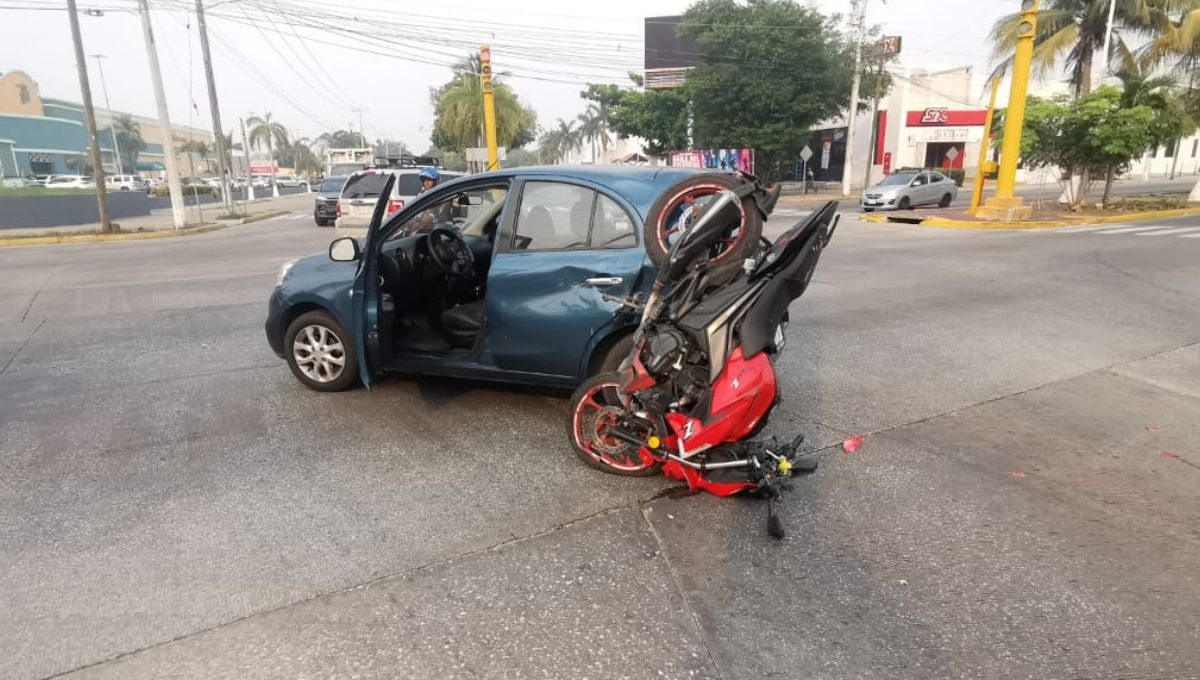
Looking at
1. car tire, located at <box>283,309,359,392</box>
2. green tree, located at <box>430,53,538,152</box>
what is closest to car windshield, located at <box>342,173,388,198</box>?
car tire, located at <box>283,309,359,392</box>

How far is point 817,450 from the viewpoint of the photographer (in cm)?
425

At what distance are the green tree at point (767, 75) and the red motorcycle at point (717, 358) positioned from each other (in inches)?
1399

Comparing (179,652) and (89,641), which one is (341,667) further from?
(89,641)

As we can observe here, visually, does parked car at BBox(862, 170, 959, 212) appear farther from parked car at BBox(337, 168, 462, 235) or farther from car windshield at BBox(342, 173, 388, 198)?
car windshield at BBox(342, 173, 388, 198)

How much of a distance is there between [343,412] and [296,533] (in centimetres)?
166

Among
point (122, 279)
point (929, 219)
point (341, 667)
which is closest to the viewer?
point (341, 667)

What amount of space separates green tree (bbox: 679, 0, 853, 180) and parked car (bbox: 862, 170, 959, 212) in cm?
1263

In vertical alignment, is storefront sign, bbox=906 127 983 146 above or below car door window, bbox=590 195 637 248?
above

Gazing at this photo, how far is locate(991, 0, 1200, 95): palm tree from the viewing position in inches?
977

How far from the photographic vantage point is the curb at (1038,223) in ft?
58.4

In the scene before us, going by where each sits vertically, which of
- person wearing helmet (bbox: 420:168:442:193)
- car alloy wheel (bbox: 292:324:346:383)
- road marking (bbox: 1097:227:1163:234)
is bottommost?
road marking (bbox: 1097:227:1163:234)

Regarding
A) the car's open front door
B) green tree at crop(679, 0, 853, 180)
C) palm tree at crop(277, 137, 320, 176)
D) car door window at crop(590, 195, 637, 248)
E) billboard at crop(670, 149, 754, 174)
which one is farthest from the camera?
palm tree at crop(277, 137, 320, 176)

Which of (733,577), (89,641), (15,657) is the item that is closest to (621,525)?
(733,577)

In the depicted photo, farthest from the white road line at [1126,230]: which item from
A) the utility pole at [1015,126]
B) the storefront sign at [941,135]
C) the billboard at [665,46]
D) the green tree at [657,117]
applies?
the billboard at [665,46]
